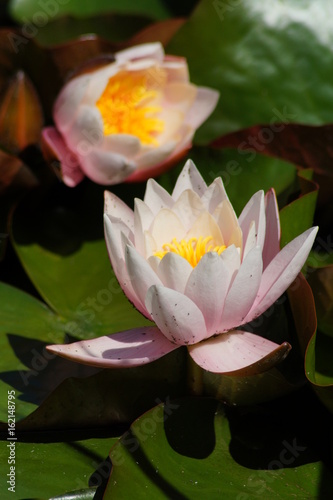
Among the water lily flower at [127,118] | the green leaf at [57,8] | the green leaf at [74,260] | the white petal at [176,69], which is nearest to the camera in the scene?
the green leaf at [74,260]

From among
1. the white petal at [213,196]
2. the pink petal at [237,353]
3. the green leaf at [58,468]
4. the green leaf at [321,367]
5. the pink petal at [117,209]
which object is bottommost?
the green leaf at [58,468]

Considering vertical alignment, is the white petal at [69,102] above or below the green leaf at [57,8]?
above

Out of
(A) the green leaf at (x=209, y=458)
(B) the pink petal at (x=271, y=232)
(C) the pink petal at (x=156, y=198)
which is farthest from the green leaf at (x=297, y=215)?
(A) the green leaf at (x=209, y=458)

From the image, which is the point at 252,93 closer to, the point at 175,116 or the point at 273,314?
the point at 175,116

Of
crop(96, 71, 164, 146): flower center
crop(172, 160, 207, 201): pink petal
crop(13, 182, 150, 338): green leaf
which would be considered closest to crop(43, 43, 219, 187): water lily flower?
crop(96, 71, 164, 146): flower center

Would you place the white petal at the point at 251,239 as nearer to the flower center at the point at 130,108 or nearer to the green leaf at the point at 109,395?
the green leaf at the point at 109,395

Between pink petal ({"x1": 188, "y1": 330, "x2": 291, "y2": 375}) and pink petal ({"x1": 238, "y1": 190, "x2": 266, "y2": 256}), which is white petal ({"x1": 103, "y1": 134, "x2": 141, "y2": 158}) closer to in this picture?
pink petal ({"x1": 238, "y1": 190, "x2": 266, "y2": 256})
